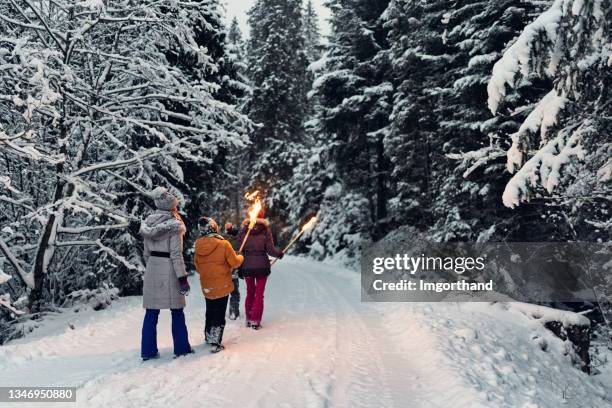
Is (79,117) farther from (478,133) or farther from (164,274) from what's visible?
(478,133)

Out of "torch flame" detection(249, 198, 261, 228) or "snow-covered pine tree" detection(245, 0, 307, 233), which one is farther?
"snow-covered pine tree" detection(245, 0, 307, 233)

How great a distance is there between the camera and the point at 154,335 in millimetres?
6207

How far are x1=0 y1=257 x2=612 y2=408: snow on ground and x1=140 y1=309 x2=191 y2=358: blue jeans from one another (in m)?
0.20

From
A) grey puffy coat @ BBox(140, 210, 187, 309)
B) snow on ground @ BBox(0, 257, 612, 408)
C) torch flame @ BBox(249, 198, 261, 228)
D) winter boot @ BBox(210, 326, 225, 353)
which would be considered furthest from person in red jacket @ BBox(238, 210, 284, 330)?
grey puffy coat @ BBox(140, 210, 187, 309)

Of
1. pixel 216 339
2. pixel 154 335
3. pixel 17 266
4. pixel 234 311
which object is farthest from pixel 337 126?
pixel 154 335

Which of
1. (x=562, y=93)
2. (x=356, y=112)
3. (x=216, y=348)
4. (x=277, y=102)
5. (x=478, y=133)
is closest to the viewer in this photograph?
(x=562, y=93)

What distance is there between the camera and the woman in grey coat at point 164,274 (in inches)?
244

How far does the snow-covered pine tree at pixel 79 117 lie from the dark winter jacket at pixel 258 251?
184 centimetres

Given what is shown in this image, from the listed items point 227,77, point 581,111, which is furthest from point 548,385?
point 227,77

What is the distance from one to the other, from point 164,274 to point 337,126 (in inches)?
622

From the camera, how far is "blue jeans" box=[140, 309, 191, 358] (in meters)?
6.14

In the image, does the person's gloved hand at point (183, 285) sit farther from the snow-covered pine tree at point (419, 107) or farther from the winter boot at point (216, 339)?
the snow-covered pine tree at point (419, 107)

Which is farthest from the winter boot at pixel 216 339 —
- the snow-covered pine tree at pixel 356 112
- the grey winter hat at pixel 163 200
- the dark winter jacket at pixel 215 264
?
the snow-covered pine tree at pixel 356 112

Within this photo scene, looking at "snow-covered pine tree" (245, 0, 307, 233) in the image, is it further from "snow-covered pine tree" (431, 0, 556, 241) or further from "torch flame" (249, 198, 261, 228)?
"torch flame" (249, 198, 261, 228)
